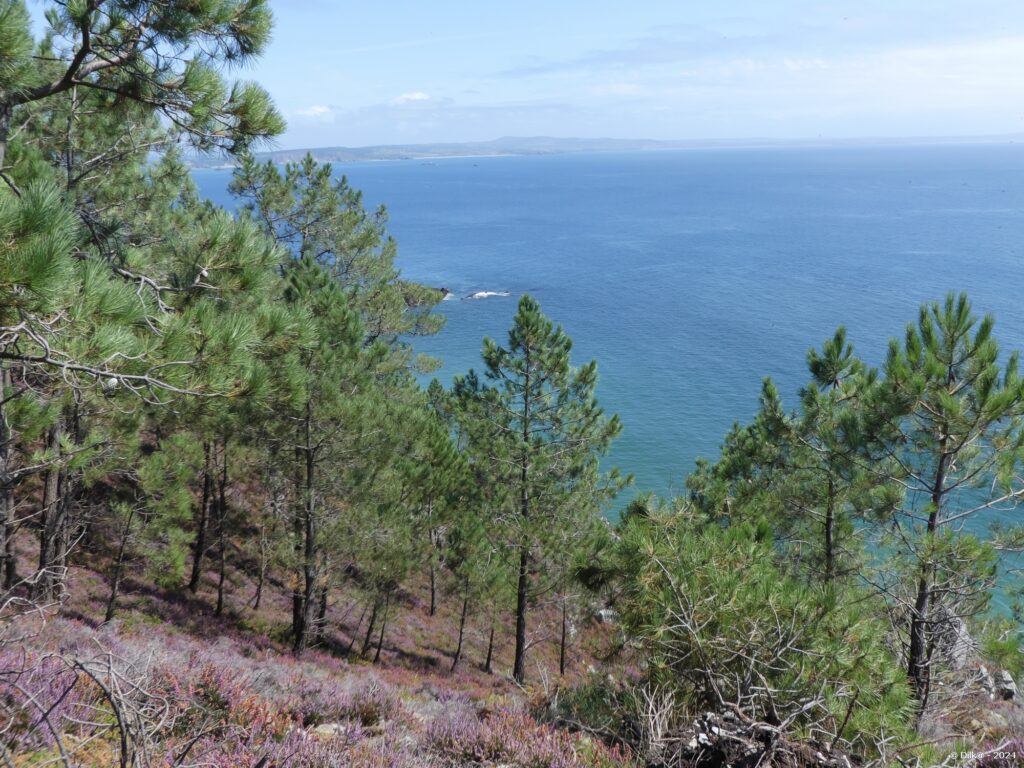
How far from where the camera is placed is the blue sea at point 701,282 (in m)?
38.3

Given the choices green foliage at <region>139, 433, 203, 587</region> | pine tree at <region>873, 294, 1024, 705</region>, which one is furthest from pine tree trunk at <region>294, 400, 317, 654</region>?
pine tree at <region>873, 294, 1024, 705</region>

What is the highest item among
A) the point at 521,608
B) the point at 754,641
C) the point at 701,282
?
the point at 701,282

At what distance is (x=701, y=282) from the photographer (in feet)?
205

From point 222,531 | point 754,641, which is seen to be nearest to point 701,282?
point 222,531

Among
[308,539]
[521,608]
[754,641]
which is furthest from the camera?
[521,608]

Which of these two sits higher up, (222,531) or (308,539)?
(308,539)

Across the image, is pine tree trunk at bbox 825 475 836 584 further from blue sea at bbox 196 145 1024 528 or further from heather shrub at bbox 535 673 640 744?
heather shrub at bbox 535 673 640 744

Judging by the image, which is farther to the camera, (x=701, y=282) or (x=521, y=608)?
(x=701, y=282)

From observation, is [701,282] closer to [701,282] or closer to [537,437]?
[701,282]

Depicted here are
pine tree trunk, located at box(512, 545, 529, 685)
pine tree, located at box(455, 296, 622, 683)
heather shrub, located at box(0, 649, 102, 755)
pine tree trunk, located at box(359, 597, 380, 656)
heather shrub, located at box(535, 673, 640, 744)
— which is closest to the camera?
heather shrub, located at box(0, 649, 102, 755)

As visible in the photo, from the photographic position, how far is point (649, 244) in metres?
84.7

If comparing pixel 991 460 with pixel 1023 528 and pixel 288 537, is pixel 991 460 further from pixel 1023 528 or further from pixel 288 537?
pixel 288 537

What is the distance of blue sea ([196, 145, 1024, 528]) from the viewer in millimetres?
38281

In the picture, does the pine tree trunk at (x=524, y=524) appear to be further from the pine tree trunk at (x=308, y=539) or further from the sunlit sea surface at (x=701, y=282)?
A: the pine tree trunk at (x=308, y=539)
